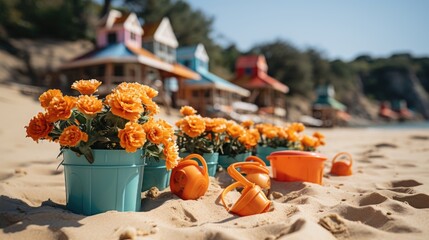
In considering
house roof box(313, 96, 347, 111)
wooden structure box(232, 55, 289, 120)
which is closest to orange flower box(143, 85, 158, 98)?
wooden structure box(232, 55, 289, 120)

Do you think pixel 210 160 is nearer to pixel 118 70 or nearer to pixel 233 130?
pixel 233 130

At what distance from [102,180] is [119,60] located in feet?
44.1

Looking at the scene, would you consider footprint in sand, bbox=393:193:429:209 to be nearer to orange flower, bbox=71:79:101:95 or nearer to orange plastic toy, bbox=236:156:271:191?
orange plastic toy, bbox=236:156:271:191

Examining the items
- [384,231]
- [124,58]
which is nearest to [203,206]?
[384,231]

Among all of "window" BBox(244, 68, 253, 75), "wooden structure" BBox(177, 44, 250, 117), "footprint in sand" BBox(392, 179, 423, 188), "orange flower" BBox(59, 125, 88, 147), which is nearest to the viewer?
"orange flower" BBox(59, 125, 88, 147)

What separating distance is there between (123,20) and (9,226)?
16.6m

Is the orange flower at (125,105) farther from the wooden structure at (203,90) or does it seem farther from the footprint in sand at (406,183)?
the wooden structure at (203,90)

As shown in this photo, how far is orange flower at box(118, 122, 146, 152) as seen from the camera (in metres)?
2.33

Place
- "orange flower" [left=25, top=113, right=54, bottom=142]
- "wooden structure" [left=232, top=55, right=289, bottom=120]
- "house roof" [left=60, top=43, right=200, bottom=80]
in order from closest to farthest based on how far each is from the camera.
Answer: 1. "orange flower" [left=25, top=113, right=54, bottom=142]
2. "house roof" [left=60, top=43, right=200, bottom=80]
3. "wooden structure" [left=232, top=55, right=289, bottom=120]

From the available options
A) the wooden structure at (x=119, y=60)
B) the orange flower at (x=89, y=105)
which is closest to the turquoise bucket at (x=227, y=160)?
the orange flower at (x=89, y=105)

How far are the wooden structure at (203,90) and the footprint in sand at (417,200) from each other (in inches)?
592

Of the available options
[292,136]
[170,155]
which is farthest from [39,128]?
[292,136]

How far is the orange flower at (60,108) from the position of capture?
2355mm

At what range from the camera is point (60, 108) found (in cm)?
235
